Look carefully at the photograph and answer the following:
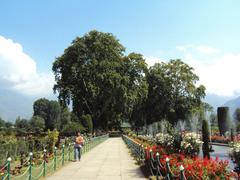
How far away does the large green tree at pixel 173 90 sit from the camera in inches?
2768

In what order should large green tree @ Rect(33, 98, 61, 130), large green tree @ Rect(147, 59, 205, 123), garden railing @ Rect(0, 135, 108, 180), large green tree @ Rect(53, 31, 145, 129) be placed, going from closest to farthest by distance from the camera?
garden railing @ Rect(0, 135, 108, 180) → large green tree @ Rect(53, 31, 145, 129) → large green tree @ Rect(147, 59, 205, 123) → large green tree @ Rect(33, 98, 61, 130)

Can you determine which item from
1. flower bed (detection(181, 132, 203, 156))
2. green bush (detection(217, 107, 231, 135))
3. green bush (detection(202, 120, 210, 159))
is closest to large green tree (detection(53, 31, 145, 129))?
green bush (detection(217, 107, 231, 135))

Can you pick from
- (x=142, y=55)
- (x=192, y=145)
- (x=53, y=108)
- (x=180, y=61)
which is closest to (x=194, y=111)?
(x=180, y=61)

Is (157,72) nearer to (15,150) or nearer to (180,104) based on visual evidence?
(180,104)

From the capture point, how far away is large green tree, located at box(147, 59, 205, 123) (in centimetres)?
7031

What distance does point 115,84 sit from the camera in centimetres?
5975

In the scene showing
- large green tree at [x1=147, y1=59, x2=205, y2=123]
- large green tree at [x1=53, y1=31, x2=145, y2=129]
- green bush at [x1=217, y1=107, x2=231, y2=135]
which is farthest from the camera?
large green tree at [x1=147, y1=59, x2=205, y2=123]

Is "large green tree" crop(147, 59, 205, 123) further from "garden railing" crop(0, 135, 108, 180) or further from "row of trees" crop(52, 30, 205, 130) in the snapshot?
"garden railing" crop(0, 135, 108, 180)

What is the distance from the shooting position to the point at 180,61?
71.8 metres

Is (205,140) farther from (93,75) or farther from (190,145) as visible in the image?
(93,75)

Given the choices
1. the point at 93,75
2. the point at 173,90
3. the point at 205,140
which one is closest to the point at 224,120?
the point at 173,90

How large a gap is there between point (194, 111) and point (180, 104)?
304 centimetres

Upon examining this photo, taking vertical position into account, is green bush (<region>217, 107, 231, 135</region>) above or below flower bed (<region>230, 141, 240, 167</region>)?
above

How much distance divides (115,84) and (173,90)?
15.6 meters
